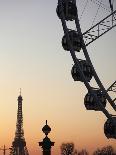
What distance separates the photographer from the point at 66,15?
37.6 meters

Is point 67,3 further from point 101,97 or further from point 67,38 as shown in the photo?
point 101,97

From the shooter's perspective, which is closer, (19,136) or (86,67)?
(86,67)

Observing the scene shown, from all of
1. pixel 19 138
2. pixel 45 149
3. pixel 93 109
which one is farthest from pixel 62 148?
pixel 45 149

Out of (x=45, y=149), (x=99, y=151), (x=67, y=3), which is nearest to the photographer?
(x=45, y=149)

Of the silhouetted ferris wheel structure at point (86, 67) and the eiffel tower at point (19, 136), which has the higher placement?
the eiffel tower at point (19, 136)

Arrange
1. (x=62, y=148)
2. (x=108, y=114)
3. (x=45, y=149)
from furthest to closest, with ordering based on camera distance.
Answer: (x=62, y=148)
(x=108, y=114)
(x=45, y=149)

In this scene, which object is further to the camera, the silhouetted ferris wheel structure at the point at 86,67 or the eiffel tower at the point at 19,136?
the eiffel tower at the point at 19,136

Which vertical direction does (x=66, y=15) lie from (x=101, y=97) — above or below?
above

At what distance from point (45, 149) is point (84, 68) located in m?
22.1

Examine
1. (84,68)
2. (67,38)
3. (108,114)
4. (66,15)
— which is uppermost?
(66,15)

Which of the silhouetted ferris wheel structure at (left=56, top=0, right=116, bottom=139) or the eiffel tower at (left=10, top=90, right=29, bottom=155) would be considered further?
the eiffel tower at (left=10, top=90, right=29, bottom=155)

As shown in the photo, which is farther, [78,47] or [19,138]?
[19,138]

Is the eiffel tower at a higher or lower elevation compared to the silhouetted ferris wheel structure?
higher

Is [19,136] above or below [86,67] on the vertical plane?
above
